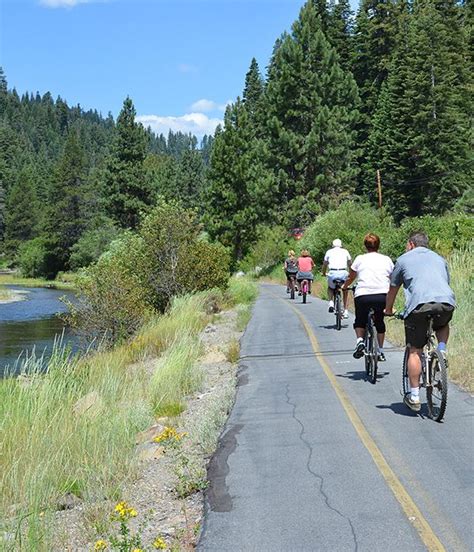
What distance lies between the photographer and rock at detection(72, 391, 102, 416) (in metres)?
8.56

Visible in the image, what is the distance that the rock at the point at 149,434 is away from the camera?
26.1 ft

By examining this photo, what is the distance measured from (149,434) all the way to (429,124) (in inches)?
1978

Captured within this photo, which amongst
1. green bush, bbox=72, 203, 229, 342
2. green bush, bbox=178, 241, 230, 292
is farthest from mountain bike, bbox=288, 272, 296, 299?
green bush, bbox=72, 203, 229, 342

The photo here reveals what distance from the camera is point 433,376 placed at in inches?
301

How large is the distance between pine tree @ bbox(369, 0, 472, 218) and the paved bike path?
153 ft

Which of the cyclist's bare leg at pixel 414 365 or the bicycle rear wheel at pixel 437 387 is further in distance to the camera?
the cyclist's bare leg at pixel 414 365

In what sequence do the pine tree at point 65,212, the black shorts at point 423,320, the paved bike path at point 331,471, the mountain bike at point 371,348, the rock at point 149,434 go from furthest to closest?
the pine tree at point 65,212 → the mountain bike at point 371,348 → the rock at point 149,434 → the black shorts at point 423,320 → the paved bike path at point 331,471

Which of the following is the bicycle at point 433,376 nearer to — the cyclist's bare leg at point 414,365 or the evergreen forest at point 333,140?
the cyclist's bare leg at point 414,365

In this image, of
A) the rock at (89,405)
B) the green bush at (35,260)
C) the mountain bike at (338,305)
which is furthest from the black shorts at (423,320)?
the green bush at (35,260)

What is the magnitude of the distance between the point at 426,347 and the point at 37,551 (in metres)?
4.66

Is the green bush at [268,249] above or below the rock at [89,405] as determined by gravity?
above

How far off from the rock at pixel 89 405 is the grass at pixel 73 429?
0.02m

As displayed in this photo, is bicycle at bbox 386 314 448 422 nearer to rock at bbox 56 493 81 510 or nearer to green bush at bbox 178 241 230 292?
rock at bbox 56 493 81 510

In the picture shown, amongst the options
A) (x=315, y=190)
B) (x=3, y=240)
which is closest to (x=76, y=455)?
(x=315, y=190)
